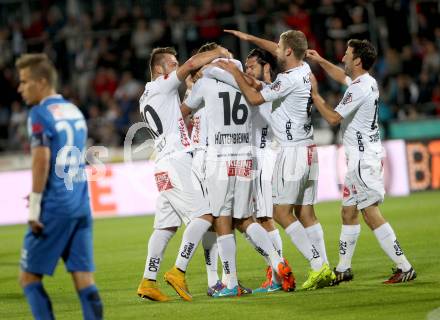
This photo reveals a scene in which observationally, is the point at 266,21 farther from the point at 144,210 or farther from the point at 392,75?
the point at 144,210

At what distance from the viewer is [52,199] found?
23.0 ft

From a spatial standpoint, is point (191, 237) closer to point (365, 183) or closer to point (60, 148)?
point (365, 183)

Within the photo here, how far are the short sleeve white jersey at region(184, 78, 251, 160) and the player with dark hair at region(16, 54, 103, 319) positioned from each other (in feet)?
8.93

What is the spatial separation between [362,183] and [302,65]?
55.2 inches

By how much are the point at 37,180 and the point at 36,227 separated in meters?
0.34

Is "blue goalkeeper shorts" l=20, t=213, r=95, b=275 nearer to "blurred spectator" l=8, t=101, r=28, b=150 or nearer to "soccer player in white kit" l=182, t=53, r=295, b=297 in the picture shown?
"soccer player in white kit" l=182, t=53, r=295, b=297

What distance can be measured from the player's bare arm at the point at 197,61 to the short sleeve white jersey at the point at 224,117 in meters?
0.35

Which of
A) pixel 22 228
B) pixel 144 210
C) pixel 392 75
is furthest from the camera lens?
pixel 392 75

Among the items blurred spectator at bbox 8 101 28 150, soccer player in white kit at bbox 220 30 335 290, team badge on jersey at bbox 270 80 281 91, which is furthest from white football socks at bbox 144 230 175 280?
blurred spectator at bbox 8 101 28 150

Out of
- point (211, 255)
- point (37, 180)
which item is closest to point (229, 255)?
point (211, 255)

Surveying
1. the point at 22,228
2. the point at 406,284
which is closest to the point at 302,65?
the point at 406,284

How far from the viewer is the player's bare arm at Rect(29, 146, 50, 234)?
6.86 m

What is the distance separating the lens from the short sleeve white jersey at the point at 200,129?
994cm

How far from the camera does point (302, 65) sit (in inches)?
399
